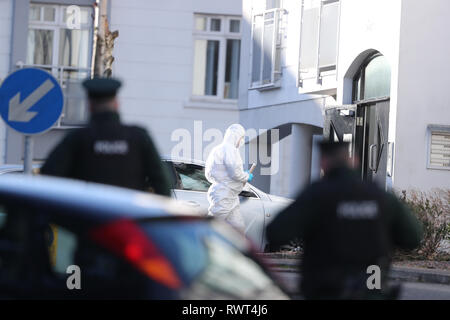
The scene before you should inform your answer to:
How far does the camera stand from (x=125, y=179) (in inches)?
263

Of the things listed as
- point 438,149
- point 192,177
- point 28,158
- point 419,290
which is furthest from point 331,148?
point 438,149

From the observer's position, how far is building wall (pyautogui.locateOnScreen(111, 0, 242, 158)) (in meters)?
29.6

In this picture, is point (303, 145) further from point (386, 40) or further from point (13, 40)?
point (13, 40)

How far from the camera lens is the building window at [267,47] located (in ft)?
77.8

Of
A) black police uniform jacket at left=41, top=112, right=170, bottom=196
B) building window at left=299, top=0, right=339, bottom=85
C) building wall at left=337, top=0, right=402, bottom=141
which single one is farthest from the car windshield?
building window at left=299, top=0, right=339, bottom=85

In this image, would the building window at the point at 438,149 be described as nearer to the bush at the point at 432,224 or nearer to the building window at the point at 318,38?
→ the bush at the point at 432,224

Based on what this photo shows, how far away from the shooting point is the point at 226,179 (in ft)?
46.6

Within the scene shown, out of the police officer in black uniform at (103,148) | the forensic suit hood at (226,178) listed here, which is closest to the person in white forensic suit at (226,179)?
the forensic suit hood at (226,178)

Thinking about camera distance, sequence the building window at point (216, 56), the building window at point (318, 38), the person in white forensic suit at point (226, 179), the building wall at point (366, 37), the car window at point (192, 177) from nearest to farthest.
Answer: the person in white forensic suit at point (226, 179) → the car window at point (192, 177) → the building wall at point (366, 37) → the building window at point (318, 38) → the building window at point (216, 56)

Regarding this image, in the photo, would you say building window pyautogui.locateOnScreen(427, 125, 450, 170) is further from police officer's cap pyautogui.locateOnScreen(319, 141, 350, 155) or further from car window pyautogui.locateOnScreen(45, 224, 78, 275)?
car window pyautogui.locateOnScreen(45, 224, 78, 275)

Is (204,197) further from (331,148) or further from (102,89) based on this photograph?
(331,148)

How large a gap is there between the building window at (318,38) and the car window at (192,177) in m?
6.22

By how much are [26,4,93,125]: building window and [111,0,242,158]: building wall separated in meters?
1.35

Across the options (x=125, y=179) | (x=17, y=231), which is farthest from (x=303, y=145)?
(x=17, y=231)
